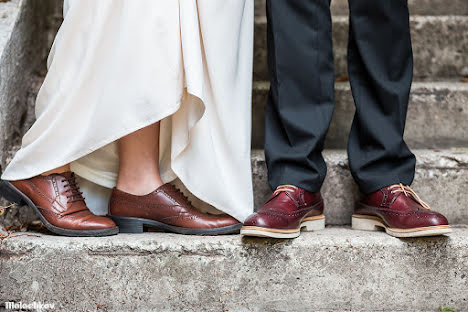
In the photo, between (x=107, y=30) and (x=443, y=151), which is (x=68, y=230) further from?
(x=443, y=151)

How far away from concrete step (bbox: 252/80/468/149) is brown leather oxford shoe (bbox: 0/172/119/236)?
724mm

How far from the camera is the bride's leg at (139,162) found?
1.58 meters

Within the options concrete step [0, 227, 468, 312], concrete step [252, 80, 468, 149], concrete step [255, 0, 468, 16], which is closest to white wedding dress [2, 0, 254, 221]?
concrete step [0, 227, 468, 312]

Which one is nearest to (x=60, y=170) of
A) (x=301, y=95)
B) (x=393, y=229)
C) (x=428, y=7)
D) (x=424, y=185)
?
(x=301, y=95)

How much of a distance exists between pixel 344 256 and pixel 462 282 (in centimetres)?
33

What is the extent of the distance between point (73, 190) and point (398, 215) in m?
0.96

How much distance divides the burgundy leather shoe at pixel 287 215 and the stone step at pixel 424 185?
0.39ft

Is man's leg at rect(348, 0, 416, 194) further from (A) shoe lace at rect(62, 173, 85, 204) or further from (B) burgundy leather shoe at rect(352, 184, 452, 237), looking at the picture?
(A) shoe lace at rect(62, 173, 85, 204)

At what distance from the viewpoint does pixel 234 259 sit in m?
1.40

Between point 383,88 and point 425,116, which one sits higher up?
point 383,88

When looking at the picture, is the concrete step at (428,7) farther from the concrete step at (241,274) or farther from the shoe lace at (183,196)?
the concrete step at (241,274)

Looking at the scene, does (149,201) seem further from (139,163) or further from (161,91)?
(161,91)

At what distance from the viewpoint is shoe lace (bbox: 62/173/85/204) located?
1.53 metres

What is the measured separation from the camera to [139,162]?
158cm
